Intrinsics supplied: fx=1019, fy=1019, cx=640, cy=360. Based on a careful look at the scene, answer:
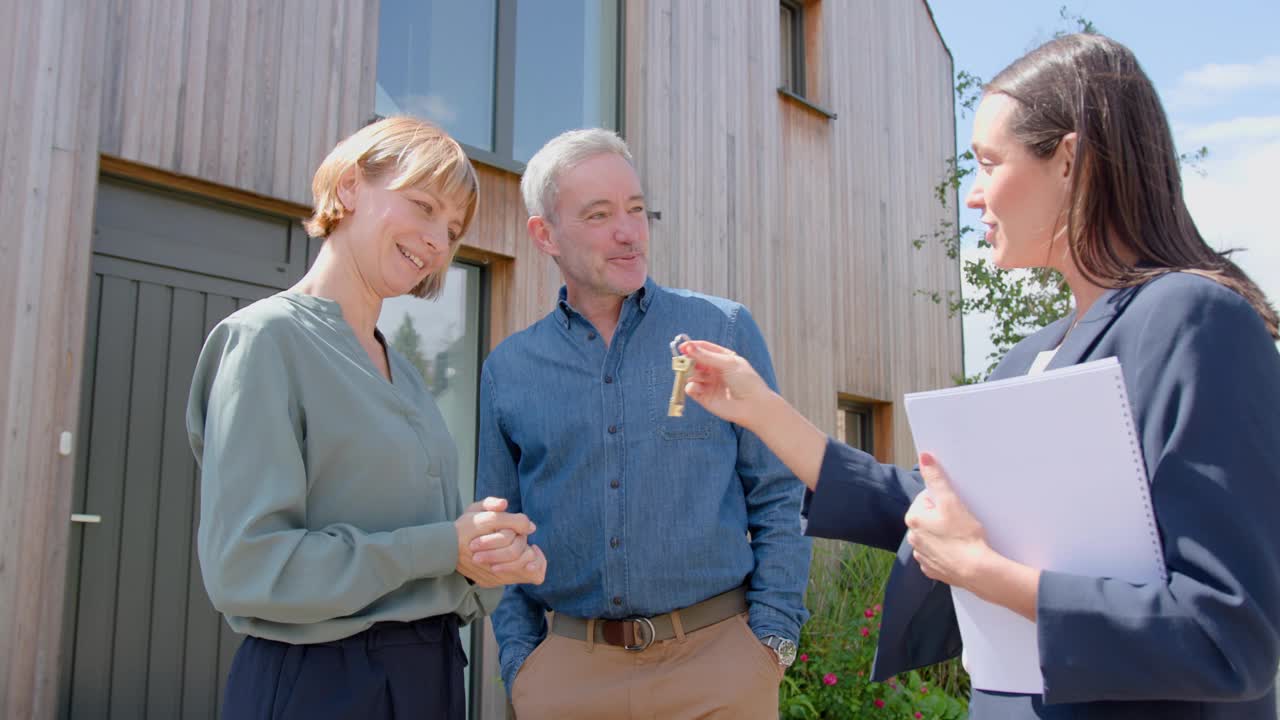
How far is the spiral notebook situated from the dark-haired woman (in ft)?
0.07

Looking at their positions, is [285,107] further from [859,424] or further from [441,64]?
[859,424]

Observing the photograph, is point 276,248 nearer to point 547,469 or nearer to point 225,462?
point 547,469

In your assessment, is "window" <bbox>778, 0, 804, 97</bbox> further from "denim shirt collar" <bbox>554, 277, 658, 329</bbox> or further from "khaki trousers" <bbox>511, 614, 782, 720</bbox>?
"khaki trousers" <bbox>511, 614, 782, 720</bbox>

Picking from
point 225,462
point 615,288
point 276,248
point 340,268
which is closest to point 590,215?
point 615,288

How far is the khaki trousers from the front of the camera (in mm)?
2248

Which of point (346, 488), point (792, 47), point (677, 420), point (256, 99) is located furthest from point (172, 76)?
point (792, 47)

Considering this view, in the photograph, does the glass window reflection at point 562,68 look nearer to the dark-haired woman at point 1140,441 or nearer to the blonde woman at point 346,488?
the blonde woman at point 346,488

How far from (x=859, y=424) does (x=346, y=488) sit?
8.45m

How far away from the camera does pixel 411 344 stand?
525 cm

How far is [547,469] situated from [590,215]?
67 cm

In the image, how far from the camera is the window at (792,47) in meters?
9.33

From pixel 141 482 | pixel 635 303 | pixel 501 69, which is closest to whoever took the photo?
pixel 635 303

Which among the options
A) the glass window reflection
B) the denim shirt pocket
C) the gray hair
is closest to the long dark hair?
the denim shirt pocket

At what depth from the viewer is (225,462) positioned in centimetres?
161
